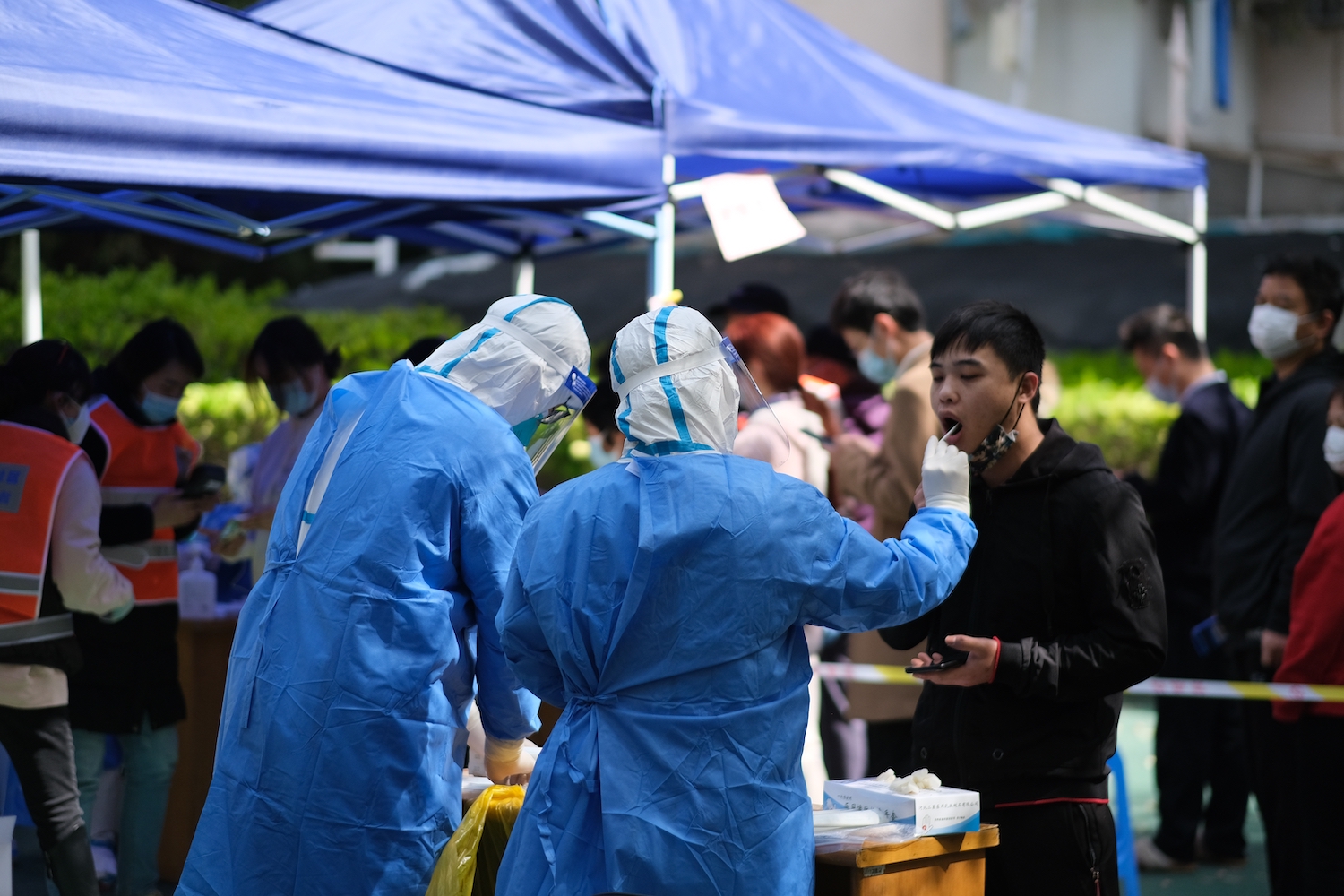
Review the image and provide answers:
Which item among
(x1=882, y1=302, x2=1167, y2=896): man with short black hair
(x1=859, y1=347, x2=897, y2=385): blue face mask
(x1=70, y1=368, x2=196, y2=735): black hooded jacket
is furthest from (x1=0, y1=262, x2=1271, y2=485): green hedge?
(x1=882, y1=302, x2=1167, y2=896): man with short black hair

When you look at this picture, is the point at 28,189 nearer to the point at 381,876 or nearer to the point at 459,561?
the point at 459,561

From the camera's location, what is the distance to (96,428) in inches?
166

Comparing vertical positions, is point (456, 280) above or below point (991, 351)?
above

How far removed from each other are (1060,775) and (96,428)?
3033 mm

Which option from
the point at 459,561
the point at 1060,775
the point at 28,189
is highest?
the point at 28,189

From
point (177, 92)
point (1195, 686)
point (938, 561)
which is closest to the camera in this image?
point (938, 561)

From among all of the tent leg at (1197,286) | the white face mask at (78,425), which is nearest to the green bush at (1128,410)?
the tent leg at (1197,286)

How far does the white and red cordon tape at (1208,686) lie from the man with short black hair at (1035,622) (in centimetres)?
107

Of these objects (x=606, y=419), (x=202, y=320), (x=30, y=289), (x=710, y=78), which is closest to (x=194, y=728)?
(x=606, y=419)

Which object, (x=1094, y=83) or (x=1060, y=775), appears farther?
(x=1094, y=83)

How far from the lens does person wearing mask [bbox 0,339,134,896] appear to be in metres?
3.63

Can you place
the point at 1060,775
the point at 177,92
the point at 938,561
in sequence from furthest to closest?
the point at 177,92 → the point at 1060,775 → the point at 938,561

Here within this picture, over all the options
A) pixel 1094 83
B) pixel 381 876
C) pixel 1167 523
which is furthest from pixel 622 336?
pixel 1094 83

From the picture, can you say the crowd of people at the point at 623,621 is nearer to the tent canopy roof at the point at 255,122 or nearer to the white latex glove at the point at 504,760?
the white latex glove at the point at 504,760
